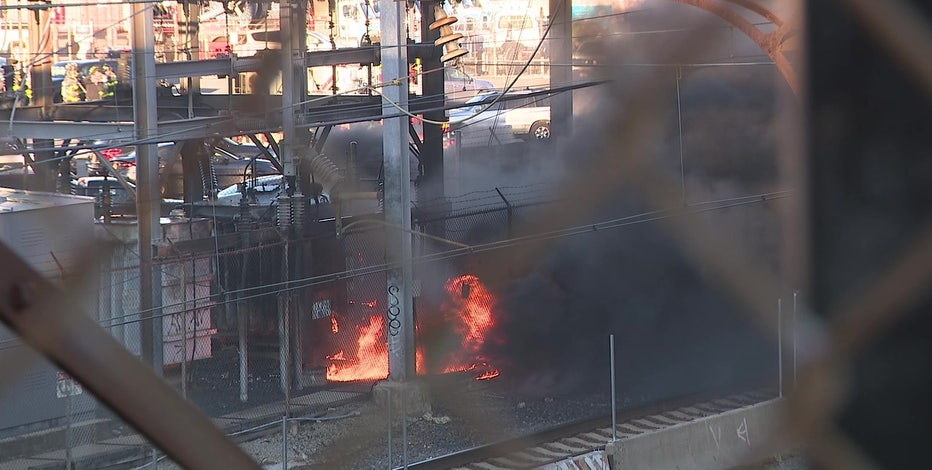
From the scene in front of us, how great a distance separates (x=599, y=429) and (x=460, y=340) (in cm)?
159

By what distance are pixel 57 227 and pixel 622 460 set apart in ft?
19.6

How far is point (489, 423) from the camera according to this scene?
0.74 m

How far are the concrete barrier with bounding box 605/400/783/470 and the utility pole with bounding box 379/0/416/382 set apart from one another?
2.12 meters

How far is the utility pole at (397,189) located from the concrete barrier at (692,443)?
83.4 inches

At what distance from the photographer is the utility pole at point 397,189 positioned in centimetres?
778

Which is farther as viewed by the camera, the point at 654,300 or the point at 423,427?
the point at 654,300

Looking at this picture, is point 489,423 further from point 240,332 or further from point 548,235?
point 240,332

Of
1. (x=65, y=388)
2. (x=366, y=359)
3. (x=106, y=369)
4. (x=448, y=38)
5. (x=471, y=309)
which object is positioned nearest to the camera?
(x=106, y=369)

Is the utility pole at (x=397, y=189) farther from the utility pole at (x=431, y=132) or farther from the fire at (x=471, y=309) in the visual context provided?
the utility pole at (x=431, y=132)

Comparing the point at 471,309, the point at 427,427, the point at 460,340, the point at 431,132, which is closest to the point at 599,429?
the point at 427,427

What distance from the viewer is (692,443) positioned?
6832 millimetres

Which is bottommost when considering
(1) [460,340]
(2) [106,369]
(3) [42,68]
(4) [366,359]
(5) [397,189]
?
(4) [366,359]

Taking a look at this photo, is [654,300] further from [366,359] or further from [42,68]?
[42,68]

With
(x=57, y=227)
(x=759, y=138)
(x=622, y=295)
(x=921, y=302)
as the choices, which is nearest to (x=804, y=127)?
(x=921, y=302)
